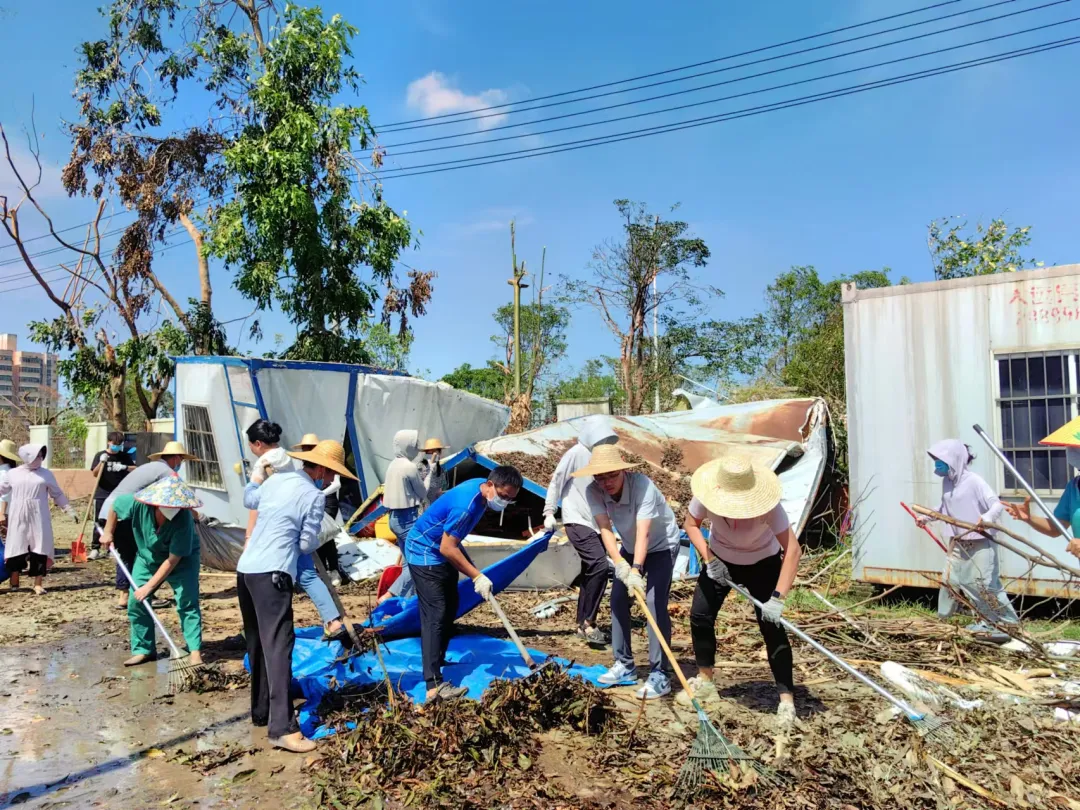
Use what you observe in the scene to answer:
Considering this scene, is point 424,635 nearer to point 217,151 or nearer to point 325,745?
point 325,745

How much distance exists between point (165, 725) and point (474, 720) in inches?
74.8

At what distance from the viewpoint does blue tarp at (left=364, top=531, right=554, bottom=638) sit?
5.22 meters

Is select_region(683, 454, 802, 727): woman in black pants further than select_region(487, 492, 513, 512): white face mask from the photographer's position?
No

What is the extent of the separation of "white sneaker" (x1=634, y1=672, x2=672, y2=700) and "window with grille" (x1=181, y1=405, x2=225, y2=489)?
631cm

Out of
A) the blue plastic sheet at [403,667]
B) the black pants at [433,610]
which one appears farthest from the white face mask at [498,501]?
the blue plastic sheet at [403,667]

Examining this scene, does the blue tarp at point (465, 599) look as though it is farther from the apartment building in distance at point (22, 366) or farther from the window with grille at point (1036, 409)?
the apartment building in distance at point (22, 366)

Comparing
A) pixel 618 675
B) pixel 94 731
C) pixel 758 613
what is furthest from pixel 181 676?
pixel 758 613

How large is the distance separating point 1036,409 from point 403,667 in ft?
17.0

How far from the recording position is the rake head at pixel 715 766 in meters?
3.20

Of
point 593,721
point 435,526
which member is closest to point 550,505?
point 435,526

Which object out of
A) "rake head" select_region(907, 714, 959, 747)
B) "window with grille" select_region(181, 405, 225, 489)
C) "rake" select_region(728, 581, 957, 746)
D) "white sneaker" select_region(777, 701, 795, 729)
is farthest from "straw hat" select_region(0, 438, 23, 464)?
"rake head" select_region(907, 714, 959, 747)

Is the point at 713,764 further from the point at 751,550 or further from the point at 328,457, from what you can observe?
the point at 328,457

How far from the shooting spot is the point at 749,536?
3936 millimetres

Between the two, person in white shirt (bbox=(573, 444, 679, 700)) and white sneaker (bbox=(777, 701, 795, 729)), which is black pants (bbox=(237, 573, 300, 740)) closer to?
person in white shirt (bbox=(573, 444, 679, 700))
